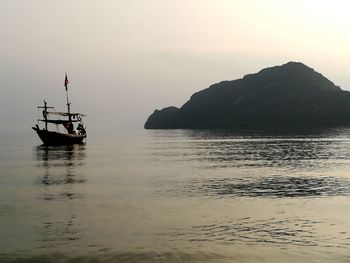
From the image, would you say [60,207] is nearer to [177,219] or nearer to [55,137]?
[177,219]

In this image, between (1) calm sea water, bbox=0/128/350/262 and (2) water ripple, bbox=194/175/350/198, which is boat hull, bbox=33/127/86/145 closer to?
(1) calm sea water, bbox=0/128/350/262

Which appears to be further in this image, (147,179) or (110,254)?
(147,179)

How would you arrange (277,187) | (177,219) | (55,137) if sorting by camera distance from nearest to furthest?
(177,219) → (277,187) → (55,137)

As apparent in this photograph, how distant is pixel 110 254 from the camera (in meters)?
16.6

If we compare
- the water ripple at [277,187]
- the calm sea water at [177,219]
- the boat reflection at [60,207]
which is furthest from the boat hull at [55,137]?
the water ripple at [277,187]

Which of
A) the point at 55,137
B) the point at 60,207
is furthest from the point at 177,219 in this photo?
the point at 55,137

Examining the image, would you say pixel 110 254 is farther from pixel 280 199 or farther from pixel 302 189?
pixel 302 189

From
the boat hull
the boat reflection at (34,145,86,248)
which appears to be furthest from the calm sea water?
the boat hull

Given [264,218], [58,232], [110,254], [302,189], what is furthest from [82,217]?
[302,189]

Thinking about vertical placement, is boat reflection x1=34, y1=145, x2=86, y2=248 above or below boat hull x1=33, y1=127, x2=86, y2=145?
below

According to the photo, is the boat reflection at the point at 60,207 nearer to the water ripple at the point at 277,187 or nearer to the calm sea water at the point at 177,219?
the calm sea water at the point at 177,219

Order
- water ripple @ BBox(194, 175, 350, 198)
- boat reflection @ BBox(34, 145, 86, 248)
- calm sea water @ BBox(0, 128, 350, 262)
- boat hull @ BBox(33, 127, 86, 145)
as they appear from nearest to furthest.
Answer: calm sea water @ BBox(0, 128, 350, 262) → boat reflection @ BBox(34, 145, 86, 248) → water ripple @ BBox(194, 175, 350, 198) → boat hull @ BBox(33, 127, 86, 145)

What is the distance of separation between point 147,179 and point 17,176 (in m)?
14.0

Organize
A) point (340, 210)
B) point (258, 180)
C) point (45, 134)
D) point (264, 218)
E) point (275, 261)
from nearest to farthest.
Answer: point (275, 261) → point (264, 218) → point (340, 210) → point (258, 180) → point (45, 134)
